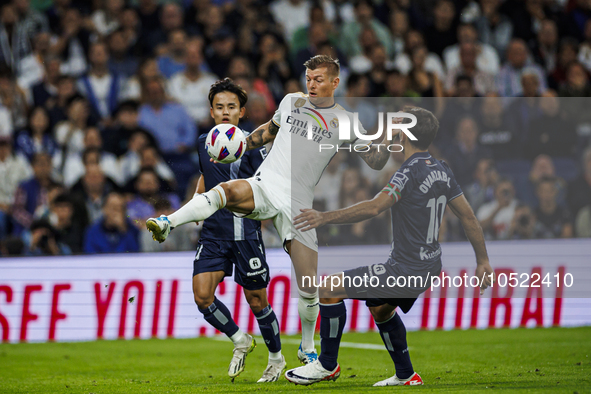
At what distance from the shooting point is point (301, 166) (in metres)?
6.44

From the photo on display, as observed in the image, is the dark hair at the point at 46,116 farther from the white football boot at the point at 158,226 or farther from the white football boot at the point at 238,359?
the white football boot at the point at 158,226

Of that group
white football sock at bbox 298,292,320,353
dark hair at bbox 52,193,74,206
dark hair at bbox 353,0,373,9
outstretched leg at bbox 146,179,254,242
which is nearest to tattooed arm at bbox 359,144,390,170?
outstretched leg at bbox 146,179,254,242

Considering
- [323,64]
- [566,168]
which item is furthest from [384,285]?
[566,168]

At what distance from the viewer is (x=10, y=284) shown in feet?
31.4

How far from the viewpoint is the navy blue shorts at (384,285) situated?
5.77 m

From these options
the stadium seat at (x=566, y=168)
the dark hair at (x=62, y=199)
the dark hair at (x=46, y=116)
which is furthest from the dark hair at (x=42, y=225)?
the stadium seat at (x=566, y=168)

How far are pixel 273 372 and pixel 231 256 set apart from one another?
1114mm

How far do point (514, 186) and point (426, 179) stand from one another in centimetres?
474

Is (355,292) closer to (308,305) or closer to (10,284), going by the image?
(308,305)

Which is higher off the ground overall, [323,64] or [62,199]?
[323,64]

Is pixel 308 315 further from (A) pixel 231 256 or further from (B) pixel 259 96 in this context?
(B) pixel 259 96

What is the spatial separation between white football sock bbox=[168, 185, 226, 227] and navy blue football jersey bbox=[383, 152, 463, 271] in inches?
53.4

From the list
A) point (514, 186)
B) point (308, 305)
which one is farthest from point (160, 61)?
point (308, 305)

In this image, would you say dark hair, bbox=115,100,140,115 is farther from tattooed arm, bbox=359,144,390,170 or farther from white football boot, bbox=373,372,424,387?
white football boot, bbox=373,372,424,387
